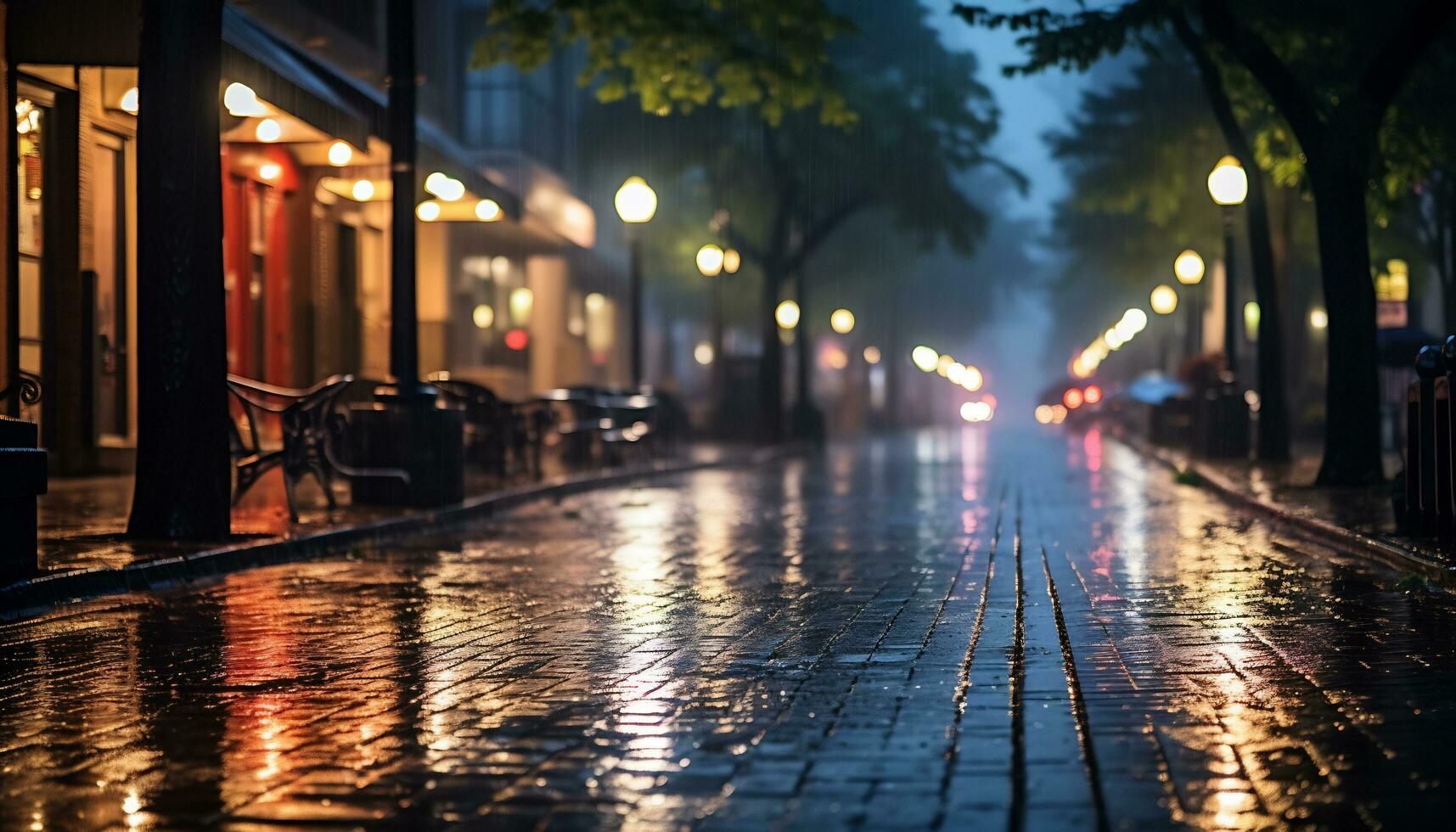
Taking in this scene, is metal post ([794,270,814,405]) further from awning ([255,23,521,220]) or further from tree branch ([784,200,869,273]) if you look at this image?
awning ([255,23,521,220])

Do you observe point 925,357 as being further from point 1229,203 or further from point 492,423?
point 492,423

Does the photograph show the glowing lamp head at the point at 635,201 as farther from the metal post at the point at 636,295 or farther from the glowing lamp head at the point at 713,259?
the glowing lamp head at the point at 713,259

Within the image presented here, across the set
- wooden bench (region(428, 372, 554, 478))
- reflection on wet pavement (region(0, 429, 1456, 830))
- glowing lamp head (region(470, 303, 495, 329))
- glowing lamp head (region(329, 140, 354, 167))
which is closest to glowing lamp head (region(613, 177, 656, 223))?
glowing lamp head (region(329, 140, 354, 167))

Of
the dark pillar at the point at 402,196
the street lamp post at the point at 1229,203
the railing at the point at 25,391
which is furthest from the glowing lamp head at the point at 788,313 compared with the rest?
the railing at the point at 25,391

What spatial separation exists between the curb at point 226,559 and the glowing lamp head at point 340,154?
651 cm

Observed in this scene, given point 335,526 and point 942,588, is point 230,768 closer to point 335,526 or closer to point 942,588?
point 942,588

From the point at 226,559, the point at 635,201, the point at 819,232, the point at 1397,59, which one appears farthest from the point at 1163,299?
the point at 226,559

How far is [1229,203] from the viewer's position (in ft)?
81.3

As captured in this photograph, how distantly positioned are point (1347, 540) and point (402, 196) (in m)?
7.90

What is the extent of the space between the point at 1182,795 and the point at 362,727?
2.51 m

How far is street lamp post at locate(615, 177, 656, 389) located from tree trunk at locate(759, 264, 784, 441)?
11.2 meters

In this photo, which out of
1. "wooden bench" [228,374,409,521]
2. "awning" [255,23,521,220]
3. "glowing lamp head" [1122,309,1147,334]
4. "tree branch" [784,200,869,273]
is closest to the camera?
"wooden bench" [228,374,409,521]

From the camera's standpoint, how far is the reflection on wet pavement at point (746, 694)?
5094 mm

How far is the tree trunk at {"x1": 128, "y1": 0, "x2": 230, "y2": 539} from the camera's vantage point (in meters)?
12.3
